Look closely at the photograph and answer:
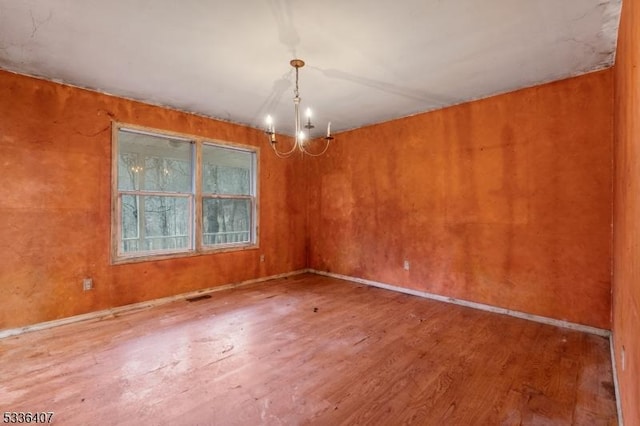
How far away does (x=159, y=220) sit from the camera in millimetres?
5059

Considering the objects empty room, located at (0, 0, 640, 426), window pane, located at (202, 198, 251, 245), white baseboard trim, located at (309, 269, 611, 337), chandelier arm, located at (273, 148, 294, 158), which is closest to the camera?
empty room, located at (0, 0, 640, 426)

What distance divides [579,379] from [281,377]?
215 centimetres

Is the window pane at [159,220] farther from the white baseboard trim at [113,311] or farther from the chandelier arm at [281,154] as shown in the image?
the chandelier arm at [281,154]

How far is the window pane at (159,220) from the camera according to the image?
14.2 feet

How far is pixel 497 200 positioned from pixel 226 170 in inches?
165

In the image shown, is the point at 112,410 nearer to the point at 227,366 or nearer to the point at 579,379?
the point at 227,366

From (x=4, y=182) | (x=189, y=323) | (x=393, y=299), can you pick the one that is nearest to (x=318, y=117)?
(x=393, y=299)

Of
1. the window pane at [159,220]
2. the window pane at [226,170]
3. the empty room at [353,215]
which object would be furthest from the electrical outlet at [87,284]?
the window pane at [226,170]

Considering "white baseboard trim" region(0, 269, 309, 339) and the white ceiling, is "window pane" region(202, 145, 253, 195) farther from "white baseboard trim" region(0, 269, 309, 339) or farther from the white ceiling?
"white baseboard trim" region(0, 269, 309, 339)

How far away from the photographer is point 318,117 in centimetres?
439

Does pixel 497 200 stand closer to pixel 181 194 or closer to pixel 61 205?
pixel 181 194

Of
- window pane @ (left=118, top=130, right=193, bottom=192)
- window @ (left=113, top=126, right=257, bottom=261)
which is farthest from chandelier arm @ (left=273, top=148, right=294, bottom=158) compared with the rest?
window pane @ (left=118, top=130, right=193, bottom=192)

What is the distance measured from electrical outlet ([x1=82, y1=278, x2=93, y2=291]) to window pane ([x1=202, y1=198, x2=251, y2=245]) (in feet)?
5.05

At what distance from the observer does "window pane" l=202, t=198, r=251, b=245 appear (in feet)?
15.3
